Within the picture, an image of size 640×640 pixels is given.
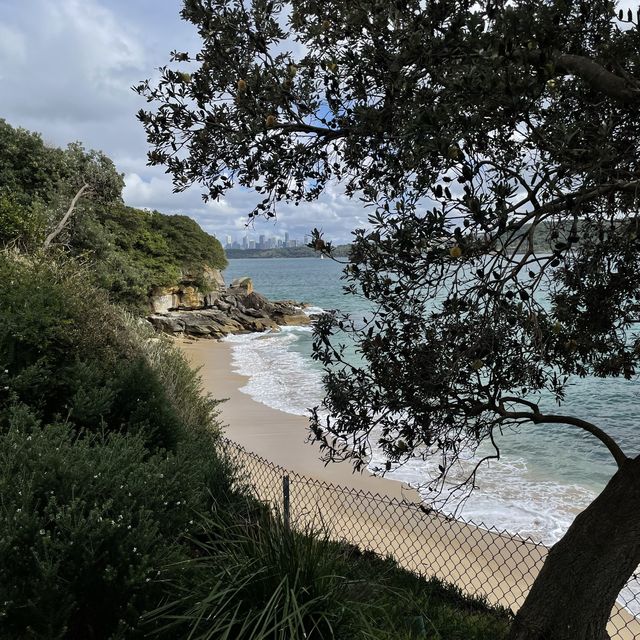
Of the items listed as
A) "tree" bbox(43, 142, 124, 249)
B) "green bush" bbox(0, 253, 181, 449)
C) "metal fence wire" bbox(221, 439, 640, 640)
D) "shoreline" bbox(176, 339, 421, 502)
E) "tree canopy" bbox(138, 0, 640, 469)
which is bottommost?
"shoreline" bbox(176, 339, 421, 502)

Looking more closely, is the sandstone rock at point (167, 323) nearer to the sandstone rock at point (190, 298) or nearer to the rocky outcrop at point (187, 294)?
the rocky outcrop at point (187, 294)

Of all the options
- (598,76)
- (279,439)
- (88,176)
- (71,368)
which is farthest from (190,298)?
(598,76)

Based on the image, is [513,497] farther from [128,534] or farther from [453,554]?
[128,534]

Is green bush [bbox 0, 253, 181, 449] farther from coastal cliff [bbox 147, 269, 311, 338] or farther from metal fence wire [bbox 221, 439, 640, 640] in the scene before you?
coastal cliff [bbox 147, 269, 311, 338]

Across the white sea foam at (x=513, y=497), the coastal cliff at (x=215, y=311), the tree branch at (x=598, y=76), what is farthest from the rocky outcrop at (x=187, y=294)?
the tree branch at (x=598, y=76)

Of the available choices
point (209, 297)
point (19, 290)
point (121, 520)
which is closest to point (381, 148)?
point (121, 520)

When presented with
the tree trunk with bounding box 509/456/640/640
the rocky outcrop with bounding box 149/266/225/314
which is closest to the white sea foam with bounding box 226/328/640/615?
the tree trunk with bounding box 509/456/640/640

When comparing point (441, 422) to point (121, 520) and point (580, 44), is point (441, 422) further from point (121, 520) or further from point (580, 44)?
point (580, 44)

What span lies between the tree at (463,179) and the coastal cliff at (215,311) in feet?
101

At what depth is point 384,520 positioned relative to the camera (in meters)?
8.93

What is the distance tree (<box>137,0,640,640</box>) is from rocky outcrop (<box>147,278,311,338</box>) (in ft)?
95.4

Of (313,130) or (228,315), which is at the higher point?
(313,130)

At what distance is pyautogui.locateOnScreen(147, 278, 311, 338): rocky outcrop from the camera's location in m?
35.3

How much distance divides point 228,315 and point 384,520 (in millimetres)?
32950
